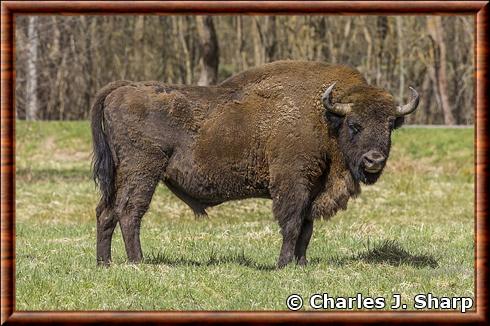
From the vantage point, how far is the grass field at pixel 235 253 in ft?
29.5

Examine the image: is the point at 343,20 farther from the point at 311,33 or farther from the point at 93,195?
the point at 93,195

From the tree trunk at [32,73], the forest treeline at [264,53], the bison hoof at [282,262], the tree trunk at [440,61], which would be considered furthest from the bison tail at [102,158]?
the tree trunk at [440,61]

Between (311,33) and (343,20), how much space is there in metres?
4.76

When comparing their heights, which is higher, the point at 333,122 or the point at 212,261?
the point at 333,122

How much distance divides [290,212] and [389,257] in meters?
1.60

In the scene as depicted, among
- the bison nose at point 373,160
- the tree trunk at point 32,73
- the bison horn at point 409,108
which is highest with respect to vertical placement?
the tree trunk at point 32,73

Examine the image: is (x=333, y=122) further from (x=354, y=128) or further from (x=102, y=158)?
(x=102, y=158)

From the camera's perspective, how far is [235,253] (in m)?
11.5

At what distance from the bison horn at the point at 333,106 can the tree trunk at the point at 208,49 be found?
18903mm

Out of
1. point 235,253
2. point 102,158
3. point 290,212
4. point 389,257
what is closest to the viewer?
point 290,212

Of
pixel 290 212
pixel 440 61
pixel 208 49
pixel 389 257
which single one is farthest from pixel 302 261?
pixel 440 61

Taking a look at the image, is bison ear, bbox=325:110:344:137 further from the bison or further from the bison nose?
the bison nose

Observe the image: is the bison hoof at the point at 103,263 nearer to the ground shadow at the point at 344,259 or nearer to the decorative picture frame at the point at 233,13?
the ground shadow at the point at 344,259

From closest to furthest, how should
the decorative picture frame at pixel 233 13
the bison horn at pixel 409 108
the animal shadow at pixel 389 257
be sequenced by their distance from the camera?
the decorative picture frame at pixel 233 13 → the bison horn at pixel 409 108 → the animal shadow at pixel 389 257
